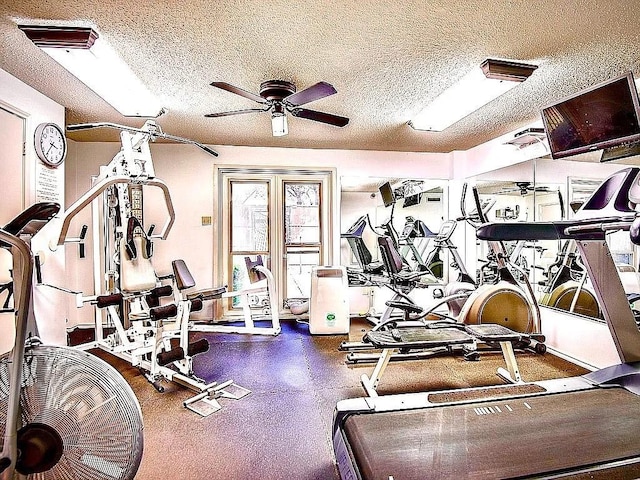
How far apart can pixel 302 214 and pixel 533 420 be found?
13.4ft

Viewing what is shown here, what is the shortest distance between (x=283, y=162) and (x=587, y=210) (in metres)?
3.86

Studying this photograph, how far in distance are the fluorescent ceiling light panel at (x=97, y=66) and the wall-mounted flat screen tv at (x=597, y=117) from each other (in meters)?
2.77

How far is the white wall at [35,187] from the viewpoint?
300cm

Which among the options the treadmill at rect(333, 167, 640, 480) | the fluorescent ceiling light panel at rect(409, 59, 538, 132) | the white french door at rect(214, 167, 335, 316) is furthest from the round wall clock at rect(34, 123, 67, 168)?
the fluorescent ceiling light panel at rect(409, 59, 538, 132)

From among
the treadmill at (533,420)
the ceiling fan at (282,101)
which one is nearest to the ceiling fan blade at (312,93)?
the ceiling fan at (282,101)

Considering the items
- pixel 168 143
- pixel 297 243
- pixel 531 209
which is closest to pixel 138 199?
pixel 168 143

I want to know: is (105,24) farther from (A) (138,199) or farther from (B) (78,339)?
(B) (78,339)

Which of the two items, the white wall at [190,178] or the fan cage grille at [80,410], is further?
the white wall at [190,178]

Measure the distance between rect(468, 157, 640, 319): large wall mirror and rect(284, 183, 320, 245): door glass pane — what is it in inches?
89.7

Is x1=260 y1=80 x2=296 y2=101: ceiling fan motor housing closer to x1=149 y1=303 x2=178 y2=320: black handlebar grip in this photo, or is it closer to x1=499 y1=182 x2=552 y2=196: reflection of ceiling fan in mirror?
x1=149 y1=303 x2=178 y2=320: black handlebar grip

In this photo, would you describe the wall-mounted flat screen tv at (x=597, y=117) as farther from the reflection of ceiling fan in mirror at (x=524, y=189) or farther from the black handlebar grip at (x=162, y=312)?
the black handlebar grip at (x=162, y=312)

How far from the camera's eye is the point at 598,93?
224 centimetres

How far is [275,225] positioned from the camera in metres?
5.59

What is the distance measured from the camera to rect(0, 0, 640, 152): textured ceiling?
2.03m
